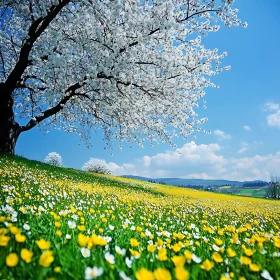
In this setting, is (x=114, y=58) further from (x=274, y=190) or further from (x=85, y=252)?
(x=274, y=190)

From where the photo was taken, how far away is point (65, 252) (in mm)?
1972

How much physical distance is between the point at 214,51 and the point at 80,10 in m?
6.94

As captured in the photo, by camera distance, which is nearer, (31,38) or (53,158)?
(31,38)

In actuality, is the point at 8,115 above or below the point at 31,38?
below

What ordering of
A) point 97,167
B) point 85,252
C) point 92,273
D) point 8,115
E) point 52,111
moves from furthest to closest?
point 97,167 < point 8,115 < point 52,111 < point 85,252 < point 92,273

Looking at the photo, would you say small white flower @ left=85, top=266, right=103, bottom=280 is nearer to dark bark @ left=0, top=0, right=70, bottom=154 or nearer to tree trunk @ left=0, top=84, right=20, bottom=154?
dark bark @ left=0, top=0, right=70, bottom=154


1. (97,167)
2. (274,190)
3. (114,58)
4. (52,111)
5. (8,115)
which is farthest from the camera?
(274,190)

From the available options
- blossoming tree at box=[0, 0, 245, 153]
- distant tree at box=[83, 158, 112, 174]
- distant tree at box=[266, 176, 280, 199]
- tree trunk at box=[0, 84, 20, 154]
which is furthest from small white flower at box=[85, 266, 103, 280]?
distant tree at box=[266, 176, 280, 199]

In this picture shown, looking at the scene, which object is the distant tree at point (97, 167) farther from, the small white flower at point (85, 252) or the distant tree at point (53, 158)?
the small white flower at point (85, 252)

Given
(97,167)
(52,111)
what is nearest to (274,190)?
(97,167)

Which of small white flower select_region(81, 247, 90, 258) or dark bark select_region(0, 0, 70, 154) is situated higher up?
dark bark select_region(0, 0, 70, 154)

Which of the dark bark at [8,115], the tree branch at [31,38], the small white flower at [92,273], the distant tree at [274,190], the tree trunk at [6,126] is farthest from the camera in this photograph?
the distant tree at [274,190]

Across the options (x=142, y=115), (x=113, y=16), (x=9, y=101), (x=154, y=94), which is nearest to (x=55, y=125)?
(x=9, y=101)

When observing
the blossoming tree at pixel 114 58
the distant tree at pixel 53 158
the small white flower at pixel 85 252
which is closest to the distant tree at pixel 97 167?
the distant tree at pixel 53 158
